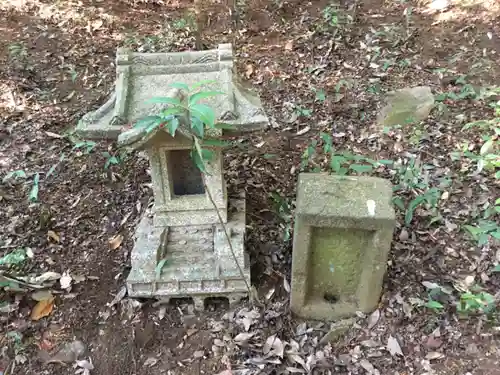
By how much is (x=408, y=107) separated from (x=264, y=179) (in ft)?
7.01

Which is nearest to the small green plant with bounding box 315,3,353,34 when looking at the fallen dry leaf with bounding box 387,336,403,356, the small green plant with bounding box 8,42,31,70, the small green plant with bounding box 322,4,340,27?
the small green plant with bounding box 322,4,340,27

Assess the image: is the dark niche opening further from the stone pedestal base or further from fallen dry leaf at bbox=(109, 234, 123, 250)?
fallen dry leaf at bbox=(109, 234, 123, 250)

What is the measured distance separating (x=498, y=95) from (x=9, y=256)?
592cm

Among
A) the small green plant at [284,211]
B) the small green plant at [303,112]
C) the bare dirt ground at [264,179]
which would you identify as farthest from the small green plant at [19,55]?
the small green plant at [284,211]

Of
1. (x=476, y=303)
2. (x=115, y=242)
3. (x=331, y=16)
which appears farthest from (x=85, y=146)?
(x=476, y=303)

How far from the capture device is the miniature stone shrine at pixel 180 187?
141 inches

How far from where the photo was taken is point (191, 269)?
3.98 meters

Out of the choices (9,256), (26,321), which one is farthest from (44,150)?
(26,321)

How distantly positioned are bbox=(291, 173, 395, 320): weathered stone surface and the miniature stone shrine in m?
0.58

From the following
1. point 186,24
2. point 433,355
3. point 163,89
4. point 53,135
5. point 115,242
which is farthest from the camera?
point 186,24

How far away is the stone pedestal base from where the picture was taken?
3.94 metres

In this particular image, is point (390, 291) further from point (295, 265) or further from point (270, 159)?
point (270, 159)

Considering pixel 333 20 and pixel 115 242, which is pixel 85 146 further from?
pixel 333 20

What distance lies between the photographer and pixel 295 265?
3580 mm
